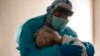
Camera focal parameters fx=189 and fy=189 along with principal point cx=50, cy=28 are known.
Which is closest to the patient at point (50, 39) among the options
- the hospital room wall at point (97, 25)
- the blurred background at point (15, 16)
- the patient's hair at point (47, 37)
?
the patient's hair at point (47, 37)

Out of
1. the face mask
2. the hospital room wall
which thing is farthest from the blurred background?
the hospital room wall

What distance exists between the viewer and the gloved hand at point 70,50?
0.92 meters

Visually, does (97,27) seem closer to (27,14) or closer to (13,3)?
(27,14)

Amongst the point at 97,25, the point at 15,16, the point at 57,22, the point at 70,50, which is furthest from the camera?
the point at 97,25

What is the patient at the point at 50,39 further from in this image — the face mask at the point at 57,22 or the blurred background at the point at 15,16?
the blurred background at the point at 15,16

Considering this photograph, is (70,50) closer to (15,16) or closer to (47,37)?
(47,37)

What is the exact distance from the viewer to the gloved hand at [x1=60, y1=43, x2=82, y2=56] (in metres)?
0.92

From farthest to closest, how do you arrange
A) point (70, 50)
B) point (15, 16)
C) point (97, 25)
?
point (97, 25)
point (15, 16)
point (70, 50)

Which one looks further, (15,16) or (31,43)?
(15,16)

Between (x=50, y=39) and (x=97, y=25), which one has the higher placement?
(x=50, y=39)

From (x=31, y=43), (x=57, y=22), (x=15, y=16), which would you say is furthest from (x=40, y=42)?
(x=15, y=16)

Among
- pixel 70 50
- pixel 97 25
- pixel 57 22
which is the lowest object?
pixel 97 25

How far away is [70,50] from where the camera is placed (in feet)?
3.04

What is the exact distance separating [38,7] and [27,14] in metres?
0.14
